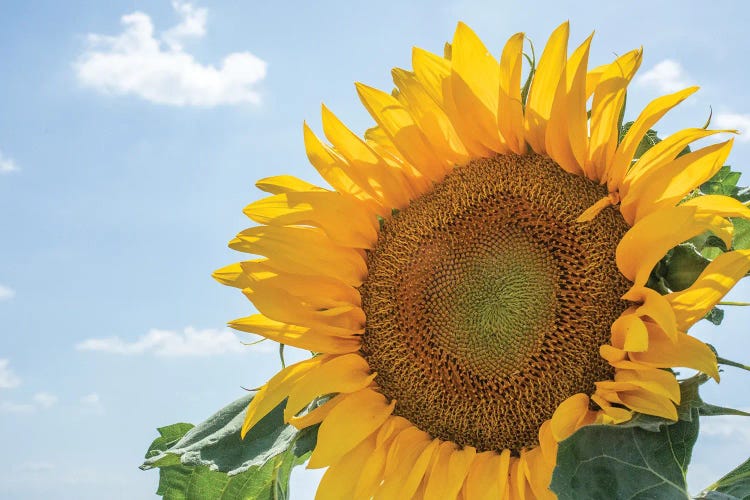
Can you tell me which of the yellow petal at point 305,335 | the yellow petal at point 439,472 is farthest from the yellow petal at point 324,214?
the yellow petal at point 439,472

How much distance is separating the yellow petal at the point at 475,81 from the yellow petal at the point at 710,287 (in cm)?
95

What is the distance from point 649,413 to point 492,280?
0.73 m

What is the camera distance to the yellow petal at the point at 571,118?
10.2ft

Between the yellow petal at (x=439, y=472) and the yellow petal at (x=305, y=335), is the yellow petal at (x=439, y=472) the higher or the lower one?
the lower one

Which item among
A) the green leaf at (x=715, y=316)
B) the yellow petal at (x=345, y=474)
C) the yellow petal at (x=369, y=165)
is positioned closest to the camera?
the green leaf at (x=715, y=316)

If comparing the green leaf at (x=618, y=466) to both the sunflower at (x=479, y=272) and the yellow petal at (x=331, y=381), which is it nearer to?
the sunflower at (x=479, y=272)

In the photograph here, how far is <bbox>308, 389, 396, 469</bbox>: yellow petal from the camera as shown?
3.45 metres

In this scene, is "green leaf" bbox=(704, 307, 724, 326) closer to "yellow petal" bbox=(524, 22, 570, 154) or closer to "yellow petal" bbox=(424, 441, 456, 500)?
"yellow petal" bbox=(524, 22, 570, 154)

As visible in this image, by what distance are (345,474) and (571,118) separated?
5.30ft

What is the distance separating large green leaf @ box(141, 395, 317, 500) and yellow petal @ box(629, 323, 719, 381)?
1.40 meters

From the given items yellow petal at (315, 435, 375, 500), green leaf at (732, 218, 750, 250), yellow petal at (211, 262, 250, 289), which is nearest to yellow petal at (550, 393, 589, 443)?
yellow petal at (315, 435, 375, 500)

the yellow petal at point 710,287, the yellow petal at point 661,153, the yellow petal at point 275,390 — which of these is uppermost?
the yellow petal at point 661,153

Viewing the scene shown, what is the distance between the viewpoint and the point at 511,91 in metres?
3.29

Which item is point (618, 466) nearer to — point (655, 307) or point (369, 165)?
point (655, 307)
